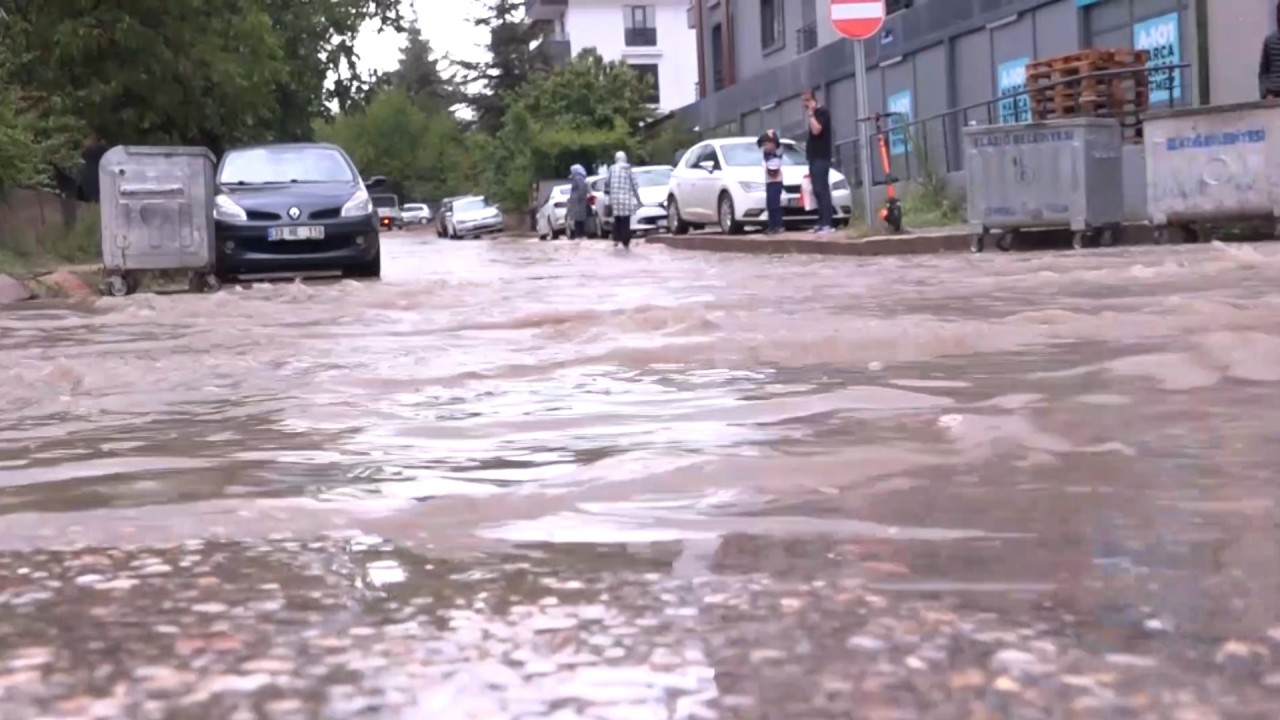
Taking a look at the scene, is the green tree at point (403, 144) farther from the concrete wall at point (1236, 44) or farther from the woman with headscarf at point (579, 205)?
the concrete wall at point (1236, 44)

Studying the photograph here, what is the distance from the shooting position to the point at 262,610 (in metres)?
3.00

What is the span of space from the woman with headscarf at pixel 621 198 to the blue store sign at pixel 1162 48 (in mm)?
7307

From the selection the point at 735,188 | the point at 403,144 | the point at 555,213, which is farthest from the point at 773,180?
the point at 403,144

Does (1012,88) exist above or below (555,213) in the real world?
above

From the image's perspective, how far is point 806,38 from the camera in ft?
119

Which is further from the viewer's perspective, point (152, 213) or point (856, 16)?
point (856, 16)

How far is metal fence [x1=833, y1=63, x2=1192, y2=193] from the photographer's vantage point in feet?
61.2

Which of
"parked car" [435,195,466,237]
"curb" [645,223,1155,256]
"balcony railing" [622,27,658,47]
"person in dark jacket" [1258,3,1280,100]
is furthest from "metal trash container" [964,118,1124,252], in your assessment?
"balcony railing" [622,27,658,47]

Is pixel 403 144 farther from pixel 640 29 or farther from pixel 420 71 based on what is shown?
pixel 640 29

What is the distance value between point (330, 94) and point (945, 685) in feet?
99.6

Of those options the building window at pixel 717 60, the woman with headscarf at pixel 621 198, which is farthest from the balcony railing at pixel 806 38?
the woman with headscarf at pixel 621 198

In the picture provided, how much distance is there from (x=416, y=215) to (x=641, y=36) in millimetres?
15083

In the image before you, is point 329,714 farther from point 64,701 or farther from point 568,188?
point 568,188

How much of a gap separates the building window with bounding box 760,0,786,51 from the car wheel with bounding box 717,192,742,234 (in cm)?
1435
